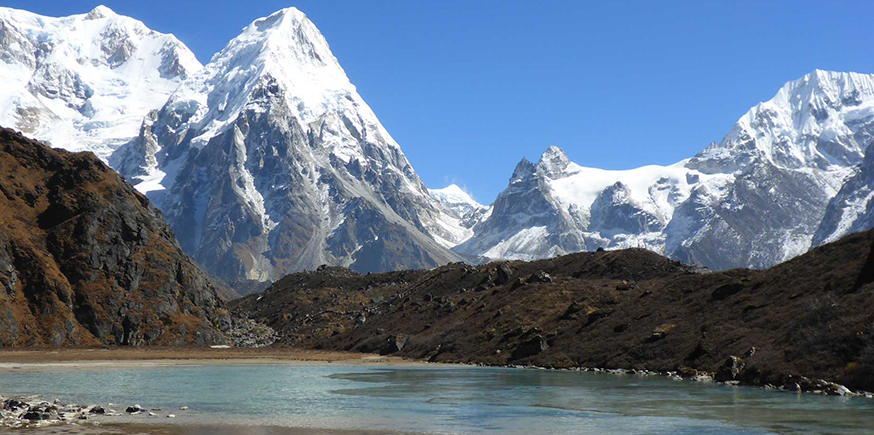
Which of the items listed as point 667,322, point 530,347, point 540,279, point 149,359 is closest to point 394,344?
point 540,279

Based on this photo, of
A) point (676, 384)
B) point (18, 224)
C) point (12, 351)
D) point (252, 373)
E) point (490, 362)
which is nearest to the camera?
point (676, 384)

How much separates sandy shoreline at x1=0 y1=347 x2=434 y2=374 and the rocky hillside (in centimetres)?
1333

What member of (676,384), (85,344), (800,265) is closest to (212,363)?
(85,344)

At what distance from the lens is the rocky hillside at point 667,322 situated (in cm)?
6194

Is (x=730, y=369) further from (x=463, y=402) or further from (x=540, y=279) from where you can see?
(x=540, y=279)

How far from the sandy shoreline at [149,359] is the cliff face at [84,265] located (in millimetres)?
12178

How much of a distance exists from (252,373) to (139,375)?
13281 millimetres

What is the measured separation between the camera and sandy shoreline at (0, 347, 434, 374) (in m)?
94.6

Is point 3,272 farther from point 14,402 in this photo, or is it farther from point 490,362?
point 14,402

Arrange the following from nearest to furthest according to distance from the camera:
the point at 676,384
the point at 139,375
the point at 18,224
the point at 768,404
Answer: the point at 768,404, the point at 676,384, the point at 139,375, the point at 18,224

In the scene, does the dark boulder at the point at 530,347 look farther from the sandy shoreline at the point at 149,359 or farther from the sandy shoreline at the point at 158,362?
the sandy shoreline at the point at 158,362

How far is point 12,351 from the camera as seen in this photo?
113312 mm

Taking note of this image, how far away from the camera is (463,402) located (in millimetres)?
55094

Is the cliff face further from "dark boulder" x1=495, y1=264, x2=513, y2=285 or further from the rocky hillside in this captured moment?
"dark boulder" x1=495, y1=264, x2=513, y2=285
